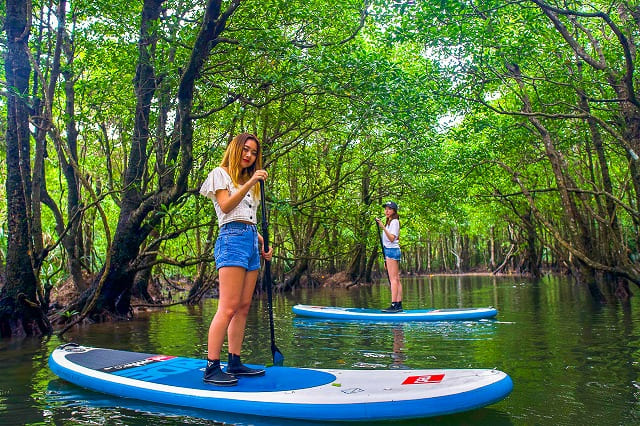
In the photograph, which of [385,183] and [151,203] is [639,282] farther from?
[385,183]

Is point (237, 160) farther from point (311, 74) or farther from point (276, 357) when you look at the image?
point (311, 74)

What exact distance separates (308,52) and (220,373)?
20.3 feet

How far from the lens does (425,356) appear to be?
550 centimetres

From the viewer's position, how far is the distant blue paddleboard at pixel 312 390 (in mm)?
3242

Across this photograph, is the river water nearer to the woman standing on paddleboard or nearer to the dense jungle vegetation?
the woman standing on paddleboard

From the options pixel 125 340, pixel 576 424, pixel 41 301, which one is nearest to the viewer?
Answer: pixel 576 424

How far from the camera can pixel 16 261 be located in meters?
A: 7.74

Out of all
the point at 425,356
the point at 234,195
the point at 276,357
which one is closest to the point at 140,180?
the point at 276,357

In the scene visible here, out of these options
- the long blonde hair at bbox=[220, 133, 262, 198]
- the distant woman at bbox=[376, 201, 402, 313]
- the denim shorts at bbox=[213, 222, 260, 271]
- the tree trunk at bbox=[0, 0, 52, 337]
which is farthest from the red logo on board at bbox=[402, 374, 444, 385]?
the tree trunk at bbox=[0, 0, 52, 337]

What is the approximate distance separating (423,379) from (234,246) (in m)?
1.67

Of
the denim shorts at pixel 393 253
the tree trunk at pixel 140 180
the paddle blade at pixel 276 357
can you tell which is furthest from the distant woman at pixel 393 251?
the paddle blade at pixel 276 357

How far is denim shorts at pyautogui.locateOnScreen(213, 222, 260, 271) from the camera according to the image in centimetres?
399

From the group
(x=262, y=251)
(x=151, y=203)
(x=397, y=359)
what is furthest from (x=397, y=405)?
(x=151, y=203)

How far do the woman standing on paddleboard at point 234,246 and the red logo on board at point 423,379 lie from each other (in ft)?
3.92
